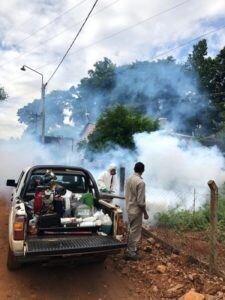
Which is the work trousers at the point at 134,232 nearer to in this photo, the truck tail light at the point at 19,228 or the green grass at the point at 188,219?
the green grass at the point at 188,219

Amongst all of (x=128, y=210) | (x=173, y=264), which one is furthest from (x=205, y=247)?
(x=128, y=210)

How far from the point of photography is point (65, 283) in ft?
20.1

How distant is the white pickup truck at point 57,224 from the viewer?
18.2ft

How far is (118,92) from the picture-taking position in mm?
28641

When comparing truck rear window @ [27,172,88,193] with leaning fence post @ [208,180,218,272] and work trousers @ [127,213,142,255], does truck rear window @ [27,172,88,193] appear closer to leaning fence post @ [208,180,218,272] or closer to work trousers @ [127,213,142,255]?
work trousers @ [127,213,142,255]

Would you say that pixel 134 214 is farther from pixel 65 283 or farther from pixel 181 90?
pixel 181 90

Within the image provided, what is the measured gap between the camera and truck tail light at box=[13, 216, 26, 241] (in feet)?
18.3

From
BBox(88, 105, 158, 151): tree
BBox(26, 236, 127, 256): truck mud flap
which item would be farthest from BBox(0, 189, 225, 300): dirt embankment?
BBox(88, 105, 158, 151): tree

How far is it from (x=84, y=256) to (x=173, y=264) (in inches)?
78.0

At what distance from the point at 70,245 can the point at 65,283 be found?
32.8 inches

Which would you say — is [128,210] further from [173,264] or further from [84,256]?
[84,256]

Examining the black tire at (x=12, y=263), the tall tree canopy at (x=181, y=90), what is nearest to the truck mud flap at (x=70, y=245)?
the black tire at (x=12, y=263)

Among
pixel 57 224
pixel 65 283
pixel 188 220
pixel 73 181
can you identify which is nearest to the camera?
pixel 65 283

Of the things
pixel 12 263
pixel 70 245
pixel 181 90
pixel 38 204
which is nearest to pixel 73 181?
pixel 38 204
